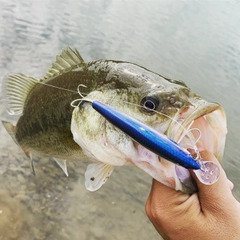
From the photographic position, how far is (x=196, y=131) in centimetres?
145

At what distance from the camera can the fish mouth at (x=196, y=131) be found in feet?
4.36

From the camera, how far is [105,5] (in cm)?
1073

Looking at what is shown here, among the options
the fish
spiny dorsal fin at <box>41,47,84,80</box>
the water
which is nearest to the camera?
the fish

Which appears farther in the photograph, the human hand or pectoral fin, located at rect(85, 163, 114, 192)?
pectoral fin, located at rect(85, 163, 114, 192)

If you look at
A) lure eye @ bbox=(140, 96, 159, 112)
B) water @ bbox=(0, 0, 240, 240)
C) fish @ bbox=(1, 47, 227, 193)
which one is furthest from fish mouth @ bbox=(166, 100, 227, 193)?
water @ bbox=(0, 0, 240, 240)

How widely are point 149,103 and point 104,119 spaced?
24cm

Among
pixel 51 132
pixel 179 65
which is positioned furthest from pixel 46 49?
pixel 51 132

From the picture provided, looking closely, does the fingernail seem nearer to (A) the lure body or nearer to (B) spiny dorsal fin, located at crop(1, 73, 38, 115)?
(A) the lure body

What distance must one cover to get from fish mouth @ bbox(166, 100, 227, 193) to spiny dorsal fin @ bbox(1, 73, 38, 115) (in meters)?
1.20

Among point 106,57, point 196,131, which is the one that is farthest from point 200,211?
point 106,57

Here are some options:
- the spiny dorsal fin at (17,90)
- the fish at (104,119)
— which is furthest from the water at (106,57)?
the fish at (104,119)

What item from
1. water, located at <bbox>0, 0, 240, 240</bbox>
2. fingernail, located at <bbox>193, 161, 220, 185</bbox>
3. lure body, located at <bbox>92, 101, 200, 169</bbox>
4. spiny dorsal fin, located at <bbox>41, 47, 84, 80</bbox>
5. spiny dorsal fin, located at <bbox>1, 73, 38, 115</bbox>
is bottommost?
water, located at <bbox>0, 0, 240, 240</bbox>

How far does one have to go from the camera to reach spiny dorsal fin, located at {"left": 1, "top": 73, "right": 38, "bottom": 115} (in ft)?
7.32

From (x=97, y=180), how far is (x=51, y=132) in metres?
0.42
